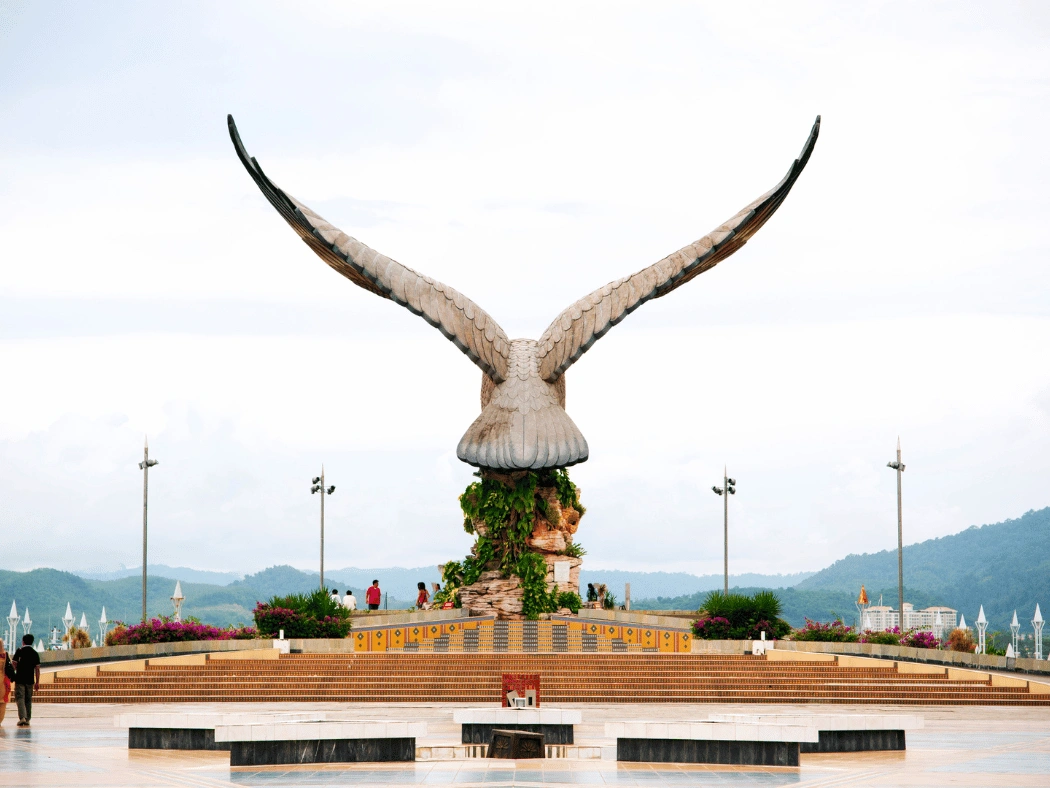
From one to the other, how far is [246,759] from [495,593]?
74.1 ft

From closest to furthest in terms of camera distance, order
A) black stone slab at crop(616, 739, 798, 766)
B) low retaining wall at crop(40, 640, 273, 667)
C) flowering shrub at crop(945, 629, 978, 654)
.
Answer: black stone slab at crop(616, 739, 798, 766), low retaining wall at crop(40, 640, 273, 667), flowering shrub at crop(945, 629, 978, 654)

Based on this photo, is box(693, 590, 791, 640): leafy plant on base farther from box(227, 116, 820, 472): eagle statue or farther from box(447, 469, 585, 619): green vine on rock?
box(227, 116, 820, 472): eagle statue

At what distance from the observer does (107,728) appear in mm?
17438

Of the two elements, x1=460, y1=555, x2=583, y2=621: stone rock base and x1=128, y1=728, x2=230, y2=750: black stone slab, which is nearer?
x1=128, y1=728, x2=230, y2=750: black stone slab

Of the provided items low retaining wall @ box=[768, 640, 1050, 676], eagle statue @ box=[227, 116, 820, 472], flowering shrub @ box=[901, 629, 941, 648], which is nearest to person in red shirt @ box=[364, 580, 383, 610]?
eagle statue @ box=[227, 116, 820, 472]

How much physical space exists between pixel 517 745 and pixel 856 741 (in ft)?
11.6

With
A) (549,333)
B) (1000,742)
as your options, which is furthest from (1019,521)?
(1000,742)

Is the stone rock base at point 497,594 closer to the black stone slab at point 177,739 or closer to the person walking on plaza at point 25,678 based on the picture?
the person walking on plaza at point 25,678

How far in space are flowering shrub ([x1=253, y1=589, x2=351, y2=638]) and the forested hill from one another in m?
108

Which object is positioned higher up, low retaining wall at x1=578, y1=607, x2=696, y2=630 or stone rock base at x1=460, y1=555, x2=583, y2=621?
stone rock base at x1=460, y1=555, x2=583, y2=621

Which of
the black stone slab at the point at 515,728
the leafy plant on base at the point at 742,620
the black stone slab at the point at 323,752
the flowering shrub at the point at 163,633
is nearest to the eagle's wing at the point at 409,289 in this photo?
the leafy plant on base at the point at 742,620

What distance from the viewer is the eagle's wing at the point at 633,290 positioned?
35.7 metres

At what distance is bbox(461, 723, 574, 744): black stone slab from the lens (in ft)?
49.1

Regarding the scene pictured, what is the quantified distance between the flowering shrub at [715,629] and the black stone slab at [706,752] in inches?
684
